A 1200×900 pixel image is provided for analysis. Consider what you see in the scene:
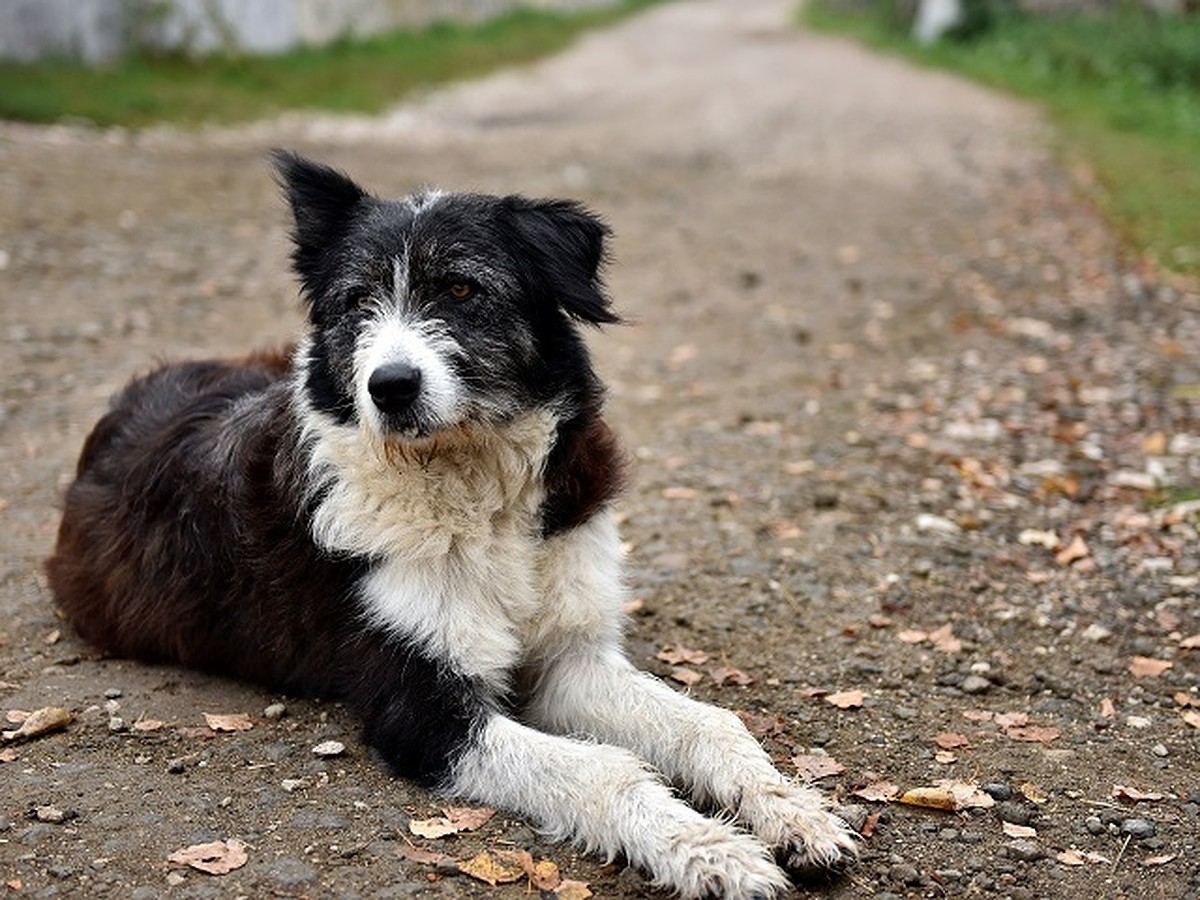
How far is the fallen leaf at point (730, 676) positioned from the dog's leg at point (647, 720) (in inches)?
21.8

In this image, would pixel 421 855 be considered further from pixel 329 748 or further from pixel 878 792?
pixel 878 792

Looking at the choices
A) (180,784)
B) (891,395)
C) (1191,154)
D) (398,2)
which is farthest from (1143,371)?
(398,2)

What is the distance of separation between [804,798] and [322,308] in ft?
6.85

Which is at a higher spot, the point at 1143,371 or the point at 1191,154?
the point at 1191,154

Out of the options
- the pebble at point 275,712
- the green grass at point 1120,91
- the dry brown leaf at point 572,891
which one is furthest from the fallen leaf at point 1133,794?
the green grass at point 1120,91

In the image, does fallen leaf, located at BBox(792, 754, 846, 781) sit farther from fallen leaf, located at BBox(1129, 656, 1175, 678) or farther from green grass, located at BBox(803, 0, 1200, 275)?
green grass, located at BBox(803, 0, 1200, 275)

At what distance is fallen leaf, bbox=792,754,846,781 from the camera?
162 inches

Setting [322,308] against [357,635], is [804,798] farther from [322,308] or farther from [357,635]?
[322,308]

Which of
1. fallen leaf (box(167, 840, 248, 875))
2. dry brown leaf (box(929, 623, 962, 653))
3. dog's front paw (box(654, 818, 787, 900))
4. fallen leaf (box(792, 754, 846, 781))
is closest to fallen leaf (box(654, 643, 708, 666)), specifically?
fallen leaf (box(792, 754, 846, 781))

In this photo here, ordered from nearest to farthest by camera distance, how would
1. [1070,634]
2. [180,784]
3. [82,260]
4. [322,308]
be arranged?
[180,784] → [322,308] → [1070,634] → [82,260]

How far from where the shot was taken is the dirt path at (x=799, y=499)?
3.78m

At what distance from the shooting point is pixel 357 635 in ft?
13.6

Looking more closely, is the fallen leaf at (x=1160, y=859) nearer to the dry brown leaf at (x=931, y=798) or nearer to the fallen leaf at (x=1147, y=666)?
the dry brown leaf at (x=931, y=798)

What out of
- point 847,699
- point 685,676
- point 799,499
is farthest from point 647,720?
point 799,499
